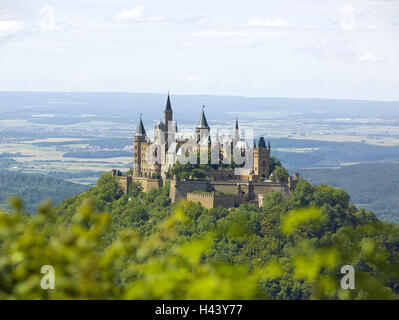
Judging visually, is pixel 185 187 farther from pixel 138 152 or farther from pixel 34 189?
pixel 34 189

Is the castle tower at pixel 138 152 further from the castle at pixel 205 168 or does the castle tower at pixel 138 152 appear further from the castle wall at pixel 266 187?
the castle wall at pixel 266 187

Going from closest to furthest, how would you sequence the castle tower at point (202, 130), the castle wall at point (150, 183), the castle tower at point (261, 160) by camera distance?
1. the castle wall at point (150, 183)
2. the castle tower at point (261, 160)
3. the castle tower at point (202, 130)

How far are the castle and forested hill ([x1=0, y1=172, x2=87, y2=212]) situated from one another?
6510 cm

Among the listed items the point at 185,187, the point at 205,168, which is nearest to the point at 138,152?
the point at 205,168

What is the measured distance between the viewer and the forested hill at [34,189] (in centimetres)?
14112

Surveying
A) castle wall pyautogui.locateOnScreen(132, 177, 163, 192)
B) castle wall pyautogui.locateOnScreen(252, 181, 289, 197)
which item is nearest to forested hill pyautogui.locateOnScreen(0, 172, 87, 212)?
castle wall pyautogui.locateOnScreen(132, 177, 163, 192)

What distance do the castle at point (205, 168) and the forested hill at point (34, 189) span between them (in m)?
65.1

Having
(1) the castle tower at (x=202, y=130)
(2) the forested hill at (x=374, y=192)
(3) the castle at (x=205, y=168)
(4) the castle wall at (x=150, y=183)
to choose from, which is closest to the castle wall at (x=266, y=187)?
(3) the castle at (x=205, y=168)

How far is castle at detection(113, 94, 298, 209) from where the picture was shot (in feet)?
223

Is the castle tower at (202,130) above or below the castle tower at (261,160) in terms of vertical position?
above

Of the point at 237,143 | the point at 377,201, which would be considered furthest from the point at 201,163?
the point at 377,201

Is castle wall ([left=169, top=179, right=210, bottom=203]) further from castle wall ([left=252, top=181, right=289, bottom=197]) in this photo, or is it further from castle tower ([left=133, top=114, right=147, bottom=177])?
castle tower ([left=133, top=114, right=147, bottom=177])

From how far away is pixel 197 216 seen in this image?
65188 millimetres
